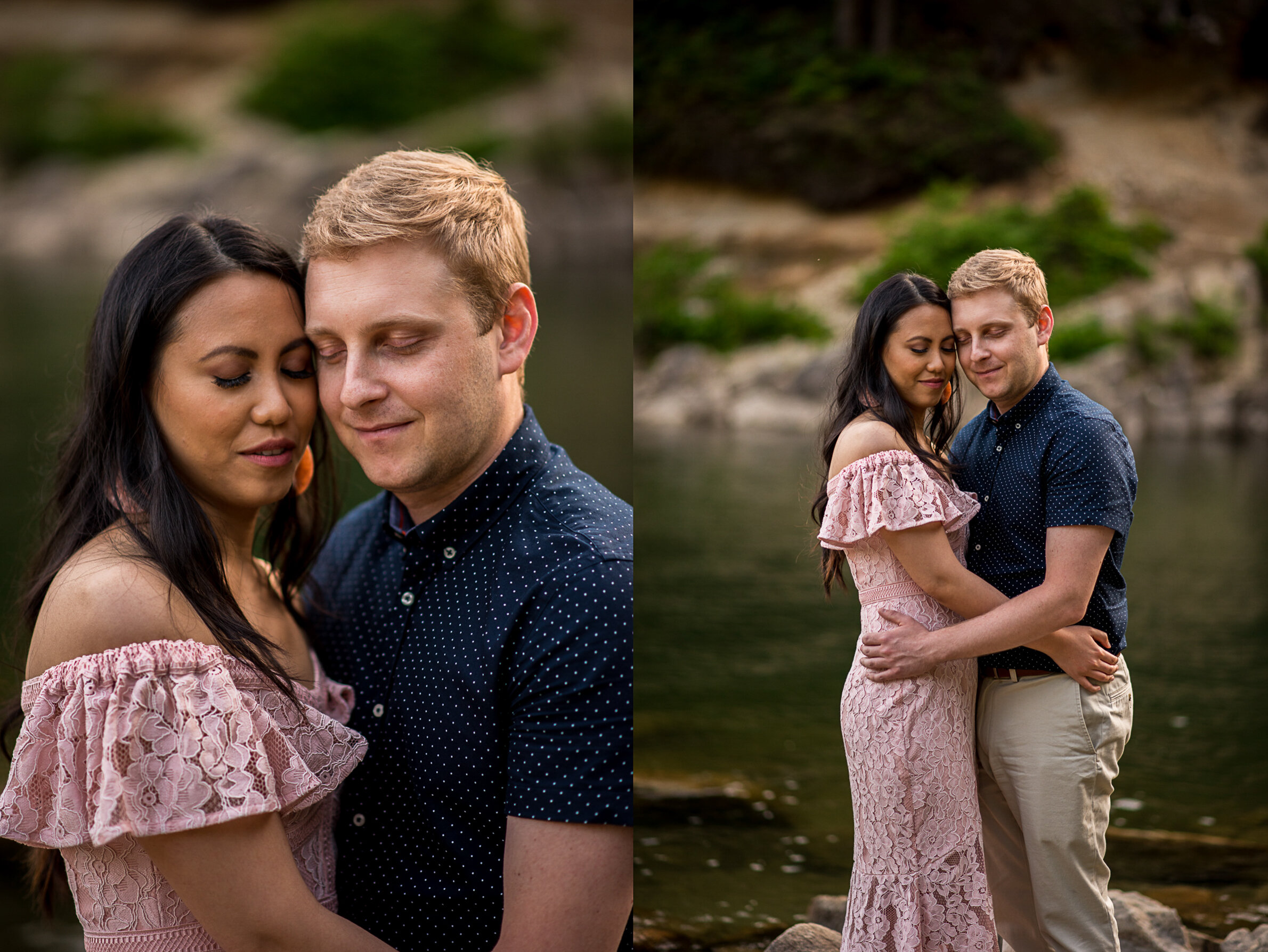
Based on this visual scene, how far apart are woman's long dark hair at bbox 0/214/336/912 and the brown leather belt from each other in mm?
1053

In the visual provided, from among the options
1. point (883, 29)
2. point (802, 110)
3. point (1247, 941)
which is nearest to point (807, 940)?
point (1247, 941)

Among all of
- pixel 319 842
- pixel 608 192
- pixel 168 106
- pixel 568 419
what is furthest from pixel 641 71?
pixel 168 106

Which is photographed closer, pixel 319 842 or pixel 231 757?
pixel 231 757

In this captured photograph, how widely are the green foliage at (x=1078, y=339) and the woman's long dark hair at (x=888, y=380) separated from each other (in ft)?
0.58

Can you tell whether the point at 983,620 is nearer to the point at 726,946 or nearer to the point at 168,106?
the point at 726,946

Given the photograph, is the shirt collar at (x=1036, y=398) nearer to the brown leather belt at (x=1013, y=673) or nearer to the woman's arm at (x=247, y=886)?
the brown leather belt at (x=1013, y=673)

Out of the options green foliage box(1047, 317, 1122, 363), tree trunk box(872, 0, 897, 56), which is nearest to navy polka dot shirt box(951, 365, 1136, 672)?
green foliage box(1047, 317, 1122, 363)

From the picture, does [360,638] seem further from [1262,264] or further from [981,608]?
[1262,264]

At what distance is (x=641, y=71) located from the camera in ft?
57.6

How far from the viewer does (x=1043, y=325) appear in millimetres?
1602

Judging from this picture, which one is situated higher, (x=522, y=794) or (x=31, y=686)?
(x=31, y=686)

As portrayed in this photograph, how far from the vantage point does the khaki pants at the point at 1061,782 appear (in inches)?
64.2

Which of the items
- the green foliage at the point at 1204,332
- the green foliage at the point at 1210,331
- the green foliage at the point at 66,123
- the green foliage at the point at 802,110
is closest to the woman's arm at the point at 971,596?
the green foliage at the point at 1204,332

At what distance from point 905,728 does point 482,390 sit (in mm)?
855
